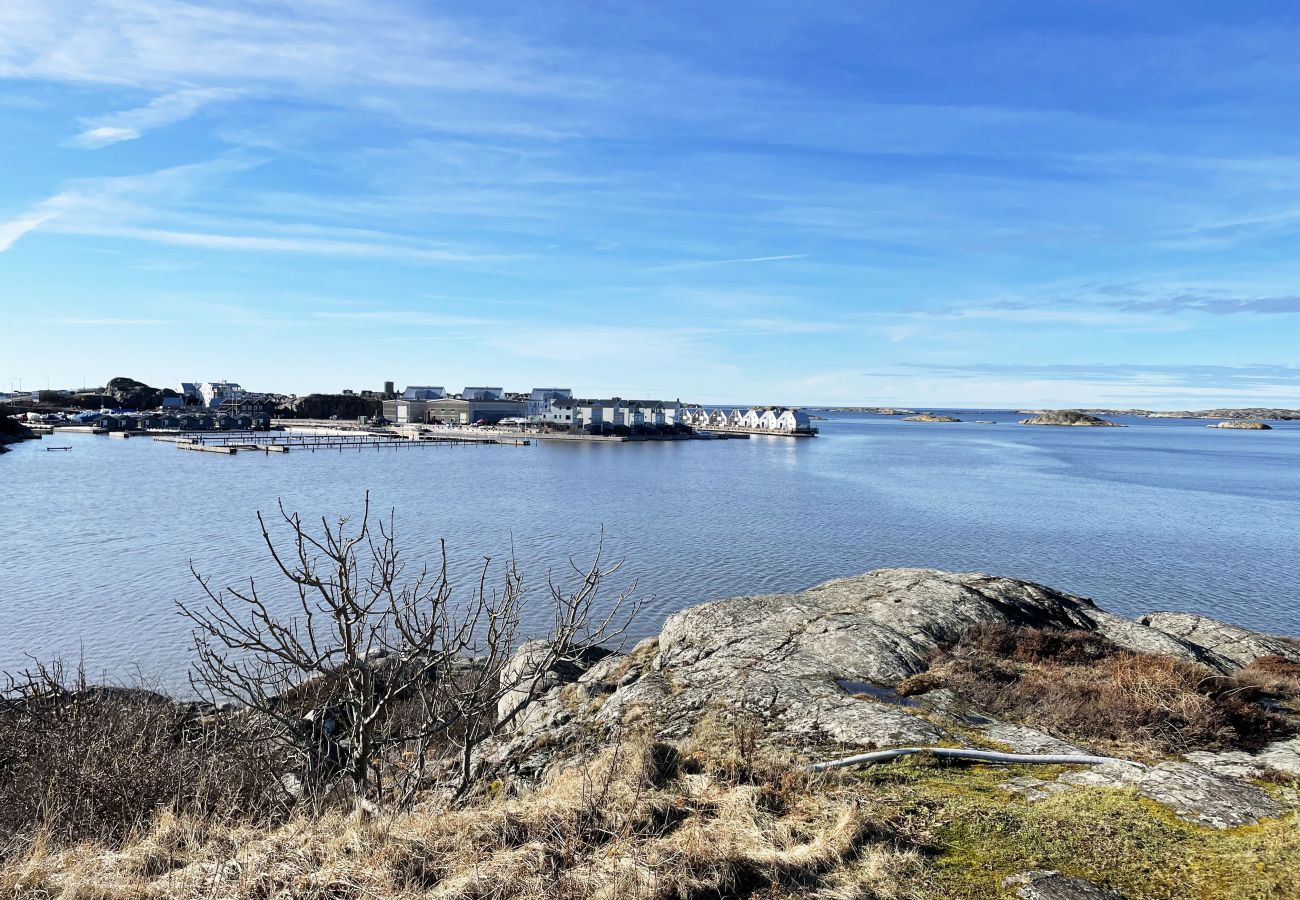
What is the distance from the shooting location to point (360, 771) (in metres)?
7.49

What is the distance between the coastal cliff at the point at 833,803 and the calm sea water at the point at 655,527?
1379 centimetres

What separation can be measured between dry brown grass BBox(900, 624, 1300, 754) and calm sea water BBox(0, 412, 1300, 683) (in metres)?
13.5

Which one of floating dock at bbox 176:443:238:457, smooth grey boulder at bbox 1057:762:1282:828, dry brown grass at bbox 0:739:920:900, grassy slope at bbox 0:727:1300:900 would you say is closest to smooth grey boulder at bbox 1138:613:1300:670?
smooth grey boulder at bbox 1057:762:1282:828

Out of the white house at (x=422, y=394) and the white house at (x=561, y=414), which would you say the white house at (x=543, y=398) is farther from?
the white house at (x=422, y=394)

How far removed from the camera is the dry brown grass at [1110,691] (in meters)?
8.82

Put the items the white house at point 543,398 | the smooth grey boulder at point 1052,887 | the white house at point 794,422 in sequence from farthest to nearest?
the white house at point 794,422 → the white house at point 543,398 → the smooth grey boulder at point 1052,887

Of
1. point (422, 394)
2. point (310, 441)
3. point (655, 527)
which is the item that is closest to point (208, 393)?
point (422, 394)

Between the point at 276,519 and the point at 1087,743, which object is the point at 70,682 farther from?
the point at 276,519

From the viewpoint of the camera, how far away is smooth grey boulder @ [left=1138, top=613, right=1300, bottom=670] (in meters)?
14.1

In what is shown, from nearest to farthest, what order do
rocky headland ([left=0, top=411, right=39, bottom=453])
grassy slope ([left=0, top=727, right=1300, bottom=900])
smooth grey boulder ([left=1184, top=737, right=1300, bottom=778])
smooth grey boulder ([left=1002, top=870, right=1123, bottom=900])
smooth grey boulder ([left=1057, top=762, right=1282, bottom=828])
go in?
1. smooth grey boulder ([left=1002, top=870, right=1123, bottom=900])
2. grassy slope ([left=0, top=727, right=1300, bottom=900])
3. smooth grey boulder ([left=1057, top=762, right=1282, bottom=828])
4. smooth grey boulder ([left=1184, top=737, right=1300, bottom=778])
5. rocky headland ([left=0, top=411, right=39, bottom=453])

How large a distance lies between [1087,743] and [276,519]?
1865 inches

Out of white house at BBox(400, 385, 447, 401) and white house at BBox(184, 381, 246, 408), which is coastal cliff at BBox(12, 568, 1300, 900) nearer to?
white house at BBox(400, 385, 447, 401)

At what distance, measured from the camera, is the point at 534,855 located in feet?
19.3

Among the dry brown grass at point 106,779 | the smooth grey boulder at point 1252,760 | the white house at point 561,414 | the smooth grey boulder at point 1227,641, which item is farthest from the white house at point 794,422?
the dry brown grass at point 106,779
